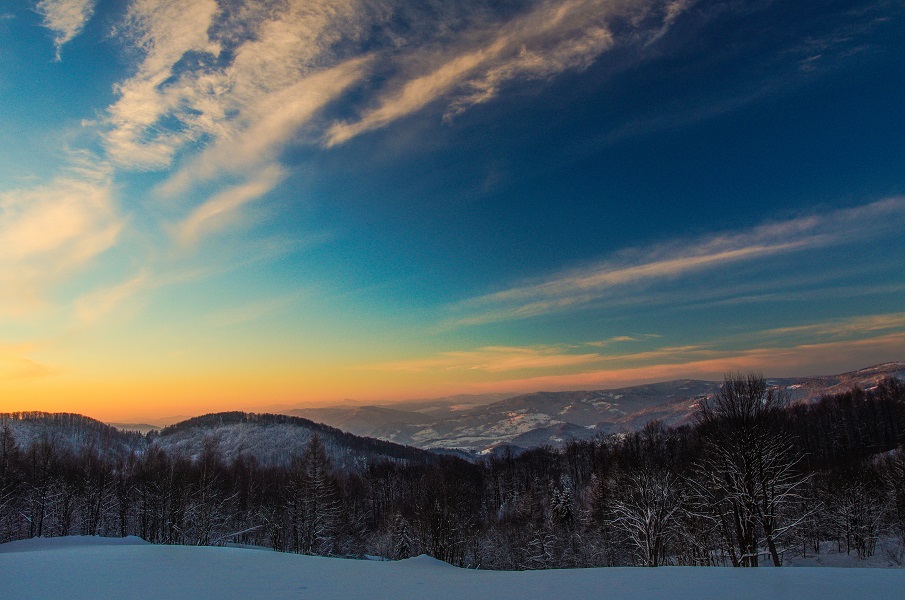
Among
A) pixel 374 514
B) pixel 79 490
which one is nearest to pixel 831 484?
pixel 374 514

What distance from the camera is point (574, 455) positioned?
118500 mm

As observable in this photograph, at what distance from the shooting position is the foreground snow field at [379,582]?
722cm

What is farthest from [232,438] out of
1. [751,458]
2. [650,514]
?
[751,458]

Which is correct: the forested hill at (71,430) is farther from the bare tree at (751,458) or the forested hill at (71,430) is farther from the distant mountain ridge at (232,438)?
the bare tree at (751,458)

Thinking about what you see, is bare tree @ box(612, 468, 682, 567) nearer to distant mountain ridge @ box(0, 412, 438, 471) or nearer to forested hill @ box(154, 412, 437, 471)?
distant mountain ridge @ box(0, 412, 438, 471)

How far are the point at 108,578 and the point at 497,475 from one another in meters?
103

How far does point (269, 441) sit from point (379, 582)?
627ft

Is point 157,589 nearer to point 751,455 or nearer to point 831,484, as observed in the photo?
point 751,455

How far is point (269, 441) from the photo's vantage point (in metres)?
177

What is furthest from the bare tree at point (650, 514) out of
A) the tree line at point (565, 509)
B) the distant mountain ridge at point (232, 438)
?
the distant mountain ridge at point (232, 438)

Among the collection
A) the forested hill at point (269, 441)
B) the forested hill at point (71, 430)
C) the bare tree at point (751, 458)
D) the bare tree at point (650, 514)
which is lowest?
the forested hill at point (269, 441)

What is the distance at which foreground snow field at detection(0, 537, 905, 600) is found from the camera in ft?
23.7

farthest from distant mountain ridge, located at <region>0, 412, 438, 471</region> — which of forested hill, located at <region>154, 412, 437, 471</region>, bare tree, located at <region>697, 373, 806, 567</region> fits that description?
bare tree, located at <region>697, 373, 806, 567</region>

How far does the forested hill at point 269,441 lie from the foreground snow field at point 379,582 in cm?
15270
